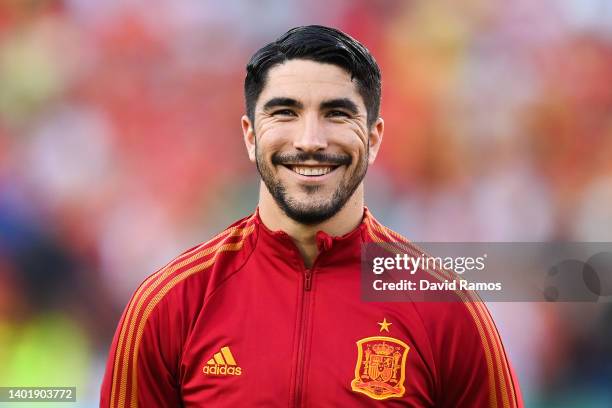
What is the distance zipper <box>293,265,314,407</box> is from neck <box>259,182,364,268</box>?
0.05 m

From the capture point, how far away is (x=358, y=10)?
5461 millimetres

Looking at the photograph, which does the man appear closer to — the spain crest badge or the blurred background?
the spain crest badge

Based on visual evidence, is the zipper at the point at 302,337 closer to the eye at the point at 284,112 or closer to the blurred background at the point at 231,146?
the eye at the point at 284,112

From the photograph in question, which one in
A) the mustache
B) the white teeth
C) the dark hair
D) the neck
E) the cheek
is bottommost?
the neck

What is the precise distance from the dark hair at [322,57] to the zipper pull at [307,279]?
1.37 feet

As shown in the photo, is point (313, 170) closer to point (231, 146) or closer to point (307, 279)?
point (307, 279)

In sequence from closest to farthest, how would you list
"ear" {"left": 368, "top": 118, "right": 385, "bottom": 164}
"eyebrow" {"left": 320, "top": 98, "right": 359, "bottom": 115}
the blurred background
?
"eyebrow" {"left": 320, "top": 98, "right": 359, "bottom": 115} < "ear" {"left": 368, "top": 118, "right": 385, "bottom": 164} < the blurred background

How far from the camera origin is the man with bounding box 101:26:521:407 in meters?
1.88

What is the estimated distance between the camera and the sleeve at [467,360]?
6.32ft

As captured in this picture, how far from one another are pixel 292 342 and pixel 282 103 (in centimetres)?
60

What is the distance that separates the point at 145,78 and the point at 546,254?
9.83 feet

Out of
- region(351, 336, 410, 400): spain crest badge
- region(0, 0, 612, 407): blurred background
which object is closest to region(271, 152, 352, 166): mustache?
region(351, 336, 410, 400): spain crest badge

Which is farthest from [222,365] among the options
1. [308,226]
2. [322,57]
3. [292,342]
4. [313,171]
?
[322,57]

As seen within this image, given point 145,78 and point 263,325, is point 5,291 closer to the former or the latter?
point 145,78
